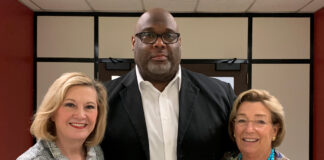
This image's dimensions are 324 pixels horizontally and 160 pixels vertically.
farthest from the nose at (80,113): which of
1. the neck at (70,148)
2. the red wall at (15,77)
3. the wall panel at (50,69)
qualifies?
the wall panel at (50,69)

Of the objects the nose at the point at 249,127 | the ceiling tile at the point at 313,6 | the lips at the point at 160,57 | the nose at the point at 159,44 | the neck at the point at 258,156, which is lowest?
the neck at the point at 258,156

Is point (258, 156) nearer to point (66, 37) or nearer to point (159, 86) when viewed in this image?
point (159, 86)

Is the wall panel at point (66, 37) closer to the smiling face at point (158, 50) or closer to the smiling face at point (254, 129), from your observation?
the smiling face at point (158, 50)

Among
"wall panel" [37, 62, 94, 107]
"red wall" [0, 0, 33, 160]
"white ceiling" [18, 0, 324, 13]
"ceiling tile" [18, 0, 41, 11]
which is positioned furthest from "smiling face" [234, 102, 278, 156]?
"ceiling tile" [18, 0, 41, 11]

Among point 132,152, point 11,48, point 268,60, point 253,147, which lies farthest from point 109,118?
point 268,60

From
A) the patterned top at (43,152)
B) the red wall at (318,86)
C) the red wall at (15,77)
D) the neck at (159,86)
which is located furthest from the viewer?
the red wall at (318,86)

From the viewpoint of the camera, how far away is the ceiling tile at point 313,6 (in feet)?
13.6

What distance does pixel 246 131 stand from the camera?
5.46 ft

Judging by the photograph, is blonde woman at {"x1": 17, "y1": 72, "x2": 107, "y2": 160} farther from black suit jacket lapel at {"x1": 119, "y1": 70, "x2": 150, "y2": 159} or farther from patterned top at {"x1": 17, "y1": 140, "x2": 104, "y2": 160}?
black suit jacket lapel at {"x1": 119, "y1": 70, "x2": 150, "y2": 159}

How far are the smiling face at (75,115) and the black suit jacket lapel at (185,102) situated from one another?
48 cm

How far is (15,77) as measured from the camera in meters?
4.09

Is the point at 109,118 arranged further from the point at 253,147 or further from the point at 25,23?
the point at 25,23

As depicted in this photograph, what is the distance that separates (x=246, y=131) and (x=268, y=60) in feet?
10.9

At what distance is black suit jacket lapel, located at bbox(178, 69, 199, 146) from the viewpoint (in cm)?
172
